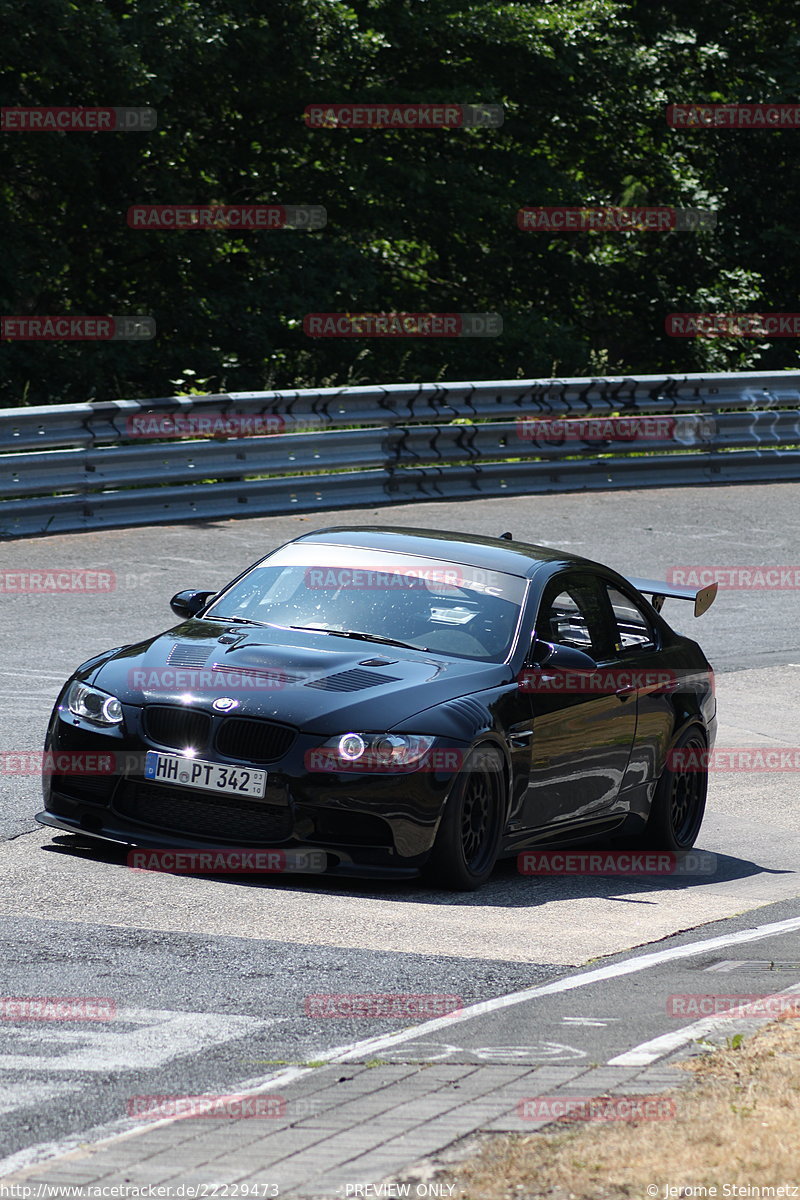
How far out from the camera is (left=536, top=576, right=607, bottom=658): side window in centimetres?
905

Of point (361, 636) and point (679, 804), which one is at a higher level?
point (361, 636)

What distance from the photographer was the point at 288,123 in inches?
992

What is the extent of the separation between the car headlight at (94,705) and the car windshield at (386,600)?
962 millimetres

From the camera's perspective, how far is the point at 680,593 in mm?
9914

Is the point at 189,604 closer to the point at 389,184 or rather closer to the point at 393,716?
the point at 393,716

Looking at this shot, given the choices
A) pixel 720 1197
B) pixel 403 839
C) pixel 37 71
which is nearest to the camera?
pixel 720 1197

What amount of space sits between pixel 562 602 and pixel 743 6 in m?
26.1

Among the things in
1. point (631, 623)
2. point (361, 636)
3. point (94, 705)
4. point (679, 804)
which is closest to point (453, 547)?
point (361, 636)

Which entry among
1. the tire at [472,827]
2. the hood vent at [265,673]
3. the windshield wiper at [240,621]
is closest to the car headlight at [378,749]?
the tire at [472,827]

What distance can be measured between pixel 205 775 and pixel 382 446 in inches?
458

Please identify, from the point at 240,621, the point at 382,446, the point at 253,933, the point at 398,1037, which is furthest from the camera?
the point at 382,446

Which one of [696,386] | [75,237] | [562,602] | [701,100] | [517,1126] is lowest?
[517,1126]

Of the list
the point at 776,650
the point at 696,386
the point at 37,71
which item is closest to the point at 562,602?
the point at 776,650

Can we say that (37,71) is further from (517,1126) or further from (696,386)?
(517,1126)
